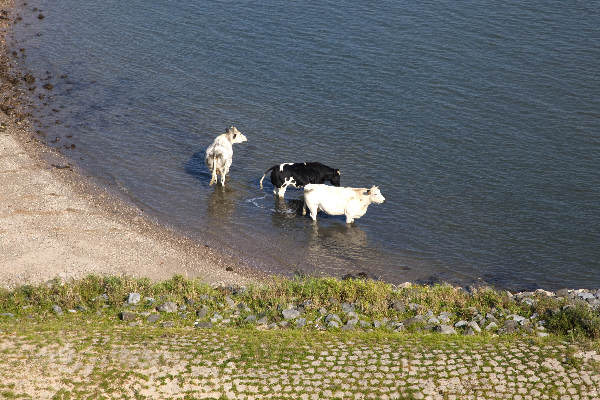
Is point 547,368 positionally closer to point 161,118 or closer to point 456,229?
point 456,229

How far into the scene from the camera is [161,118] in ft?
103

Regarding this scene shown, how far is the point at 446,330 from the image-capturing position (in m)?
14.8

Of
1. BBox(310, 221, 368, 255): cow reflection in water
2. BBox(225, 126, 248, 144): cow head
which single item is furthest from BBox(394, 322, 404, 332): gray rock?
BBox(225, 126, 248, 144): cow head

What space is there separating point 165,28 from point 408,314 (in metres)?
29.6

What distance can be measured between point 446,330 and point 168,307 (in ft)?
19.3

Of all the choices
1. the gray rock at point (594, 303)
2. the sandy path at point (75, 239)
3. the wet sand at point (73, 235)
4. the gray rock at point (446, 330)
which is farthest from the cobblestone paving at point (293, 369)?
the sandy path at point (75, 239)

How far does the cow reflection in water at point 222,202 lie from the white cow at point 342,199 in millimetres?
2784

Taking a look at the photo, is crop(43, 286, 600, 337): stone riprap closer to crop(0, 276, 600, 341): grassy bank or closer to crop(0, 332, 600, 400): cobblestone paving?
crop(0, 276, 600, 341): grassy bank

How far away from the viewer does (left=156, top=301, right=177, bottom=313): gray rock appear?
15797 mm

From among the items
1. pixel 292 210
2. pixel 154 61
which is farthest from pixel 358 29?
pixel 292 210

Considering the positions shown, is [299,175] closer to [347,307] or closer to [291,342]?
[347,307]

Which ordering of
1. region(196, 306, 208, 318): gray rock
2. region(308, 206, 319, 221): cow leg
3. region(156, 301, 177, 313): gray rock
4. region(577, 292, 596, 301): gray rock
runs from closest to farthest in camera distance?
region(196, 306, 208, 318): gray rock < region(156, 301, 177, 313): gray rock < region(577, 292, 596, 301): gray rock < region(308, 206, 319, 221): cow leg

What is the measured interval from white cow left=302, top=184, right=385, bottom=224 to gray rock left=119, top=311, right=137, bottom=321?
29.9 ft

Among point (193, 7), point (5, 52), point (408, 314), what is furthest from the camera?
point (193, 7)
